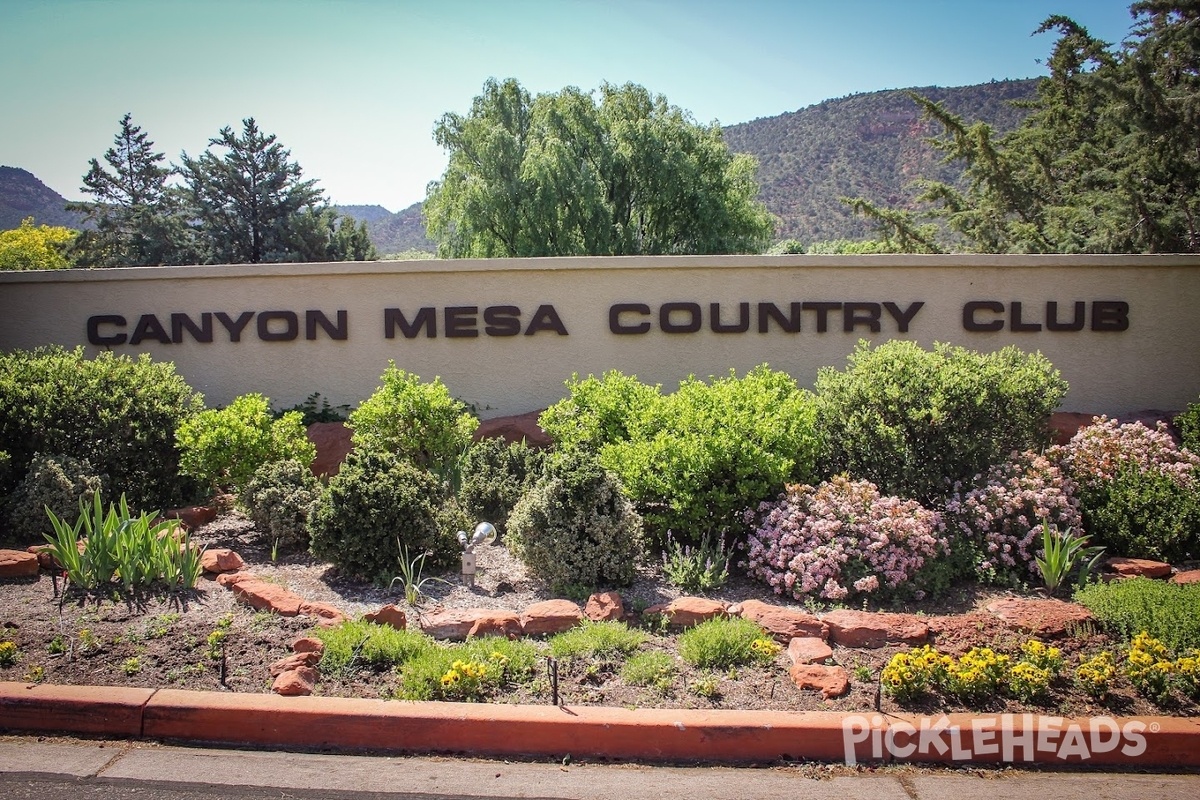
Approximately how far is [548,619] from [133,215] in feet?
128

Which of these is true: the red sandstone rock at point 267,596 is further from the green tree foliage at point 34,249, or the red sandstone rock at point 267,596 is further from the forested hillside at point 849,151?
the forested hillside at point 849,151

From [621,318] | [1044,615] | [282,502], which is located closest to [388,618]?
[282,502]

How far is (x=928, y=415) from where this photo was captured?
21.4 feet

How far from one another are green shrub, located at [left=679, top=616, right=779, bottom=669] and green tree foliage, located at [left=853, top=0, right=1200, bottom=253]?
18590 millimetres

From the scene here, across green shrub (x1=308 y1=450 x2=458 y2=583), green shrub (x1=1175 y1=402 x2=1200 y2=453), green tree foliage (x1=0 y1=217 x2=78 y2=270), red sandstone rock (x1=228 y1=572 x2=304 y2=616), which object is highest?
green tree foliage (x1=0 y1=217 x2=78 y2=270)

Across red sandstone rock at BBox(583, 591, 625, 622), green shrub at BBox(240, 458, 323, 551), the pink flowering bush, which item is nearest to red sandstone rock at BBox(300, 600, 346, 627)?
green shrub at BBox(240, 458, 323, 551)

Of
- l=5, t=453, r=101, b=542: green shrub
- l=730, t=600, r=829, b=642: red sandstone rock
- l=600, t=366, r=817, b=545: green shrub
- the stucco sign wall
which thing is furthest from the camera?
the stucco sign wall

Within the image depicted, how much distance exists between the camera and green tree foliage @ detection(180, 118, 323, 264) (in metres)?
37.0

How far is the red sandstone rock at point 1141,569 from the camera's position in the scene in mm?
6148

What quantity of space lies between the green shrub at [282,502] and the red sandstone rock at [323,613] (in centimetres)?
124

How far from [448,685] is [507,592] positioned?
1.70 meters

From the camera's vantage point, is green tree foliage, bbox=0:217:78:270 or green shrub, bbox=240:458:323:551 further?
green tree foliage, bbox=0:217:78:270

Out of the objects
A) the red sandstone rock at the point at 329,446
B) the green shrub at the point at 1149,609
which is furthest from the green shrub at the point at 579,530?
the red sandstone rock at the point at 329,446

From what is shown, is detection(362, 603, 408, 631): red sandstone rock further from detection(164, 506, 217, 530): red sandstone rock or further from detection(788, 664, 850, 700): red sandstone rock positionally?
detection(164, 506, 217, 530): red sandstone rock
